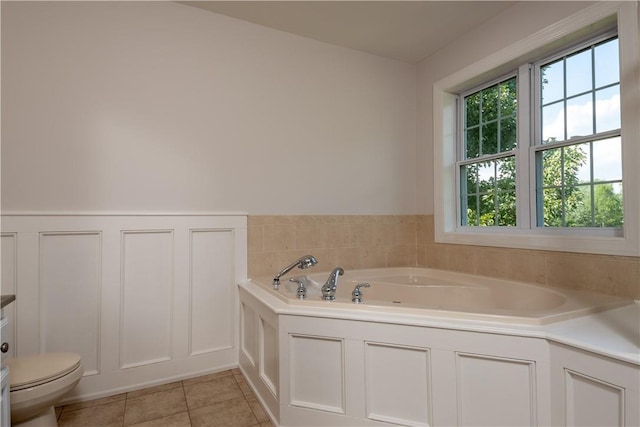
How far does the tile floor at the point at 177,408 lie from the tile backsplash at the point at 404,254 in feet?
2.72

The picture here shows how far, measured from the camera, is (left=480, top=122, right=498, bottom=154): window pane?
8.75 ft

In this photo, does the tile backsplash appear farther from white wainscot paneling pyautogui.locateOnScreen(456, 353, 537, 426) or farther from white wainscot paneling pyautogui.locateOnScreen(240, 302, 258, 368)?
white wainscot paneling pyautogui.locateOnScreen(456, 353, 537, 426)

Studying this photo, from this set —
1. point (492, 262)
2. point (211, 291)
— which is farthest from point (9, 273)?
point (492, 262)

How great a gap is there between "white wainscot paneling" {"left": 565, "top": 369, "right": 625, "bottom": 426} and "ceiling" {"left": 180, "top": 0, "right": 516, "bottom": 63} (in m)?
2.42

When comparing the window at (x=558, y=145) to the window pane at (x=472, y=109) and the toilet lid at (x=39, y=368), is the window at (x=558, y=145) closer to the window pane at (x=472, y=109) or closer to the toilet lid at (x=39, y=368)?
the window pane at (x=472, y=109)

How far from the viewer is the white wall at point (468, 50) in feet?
7.05

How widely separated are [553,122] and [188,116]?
8.42 feet

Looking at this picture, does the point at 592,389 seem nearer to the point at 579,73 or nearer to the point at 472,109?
the point at 579,73

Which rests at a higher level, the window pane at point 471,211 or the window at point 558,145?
the window at point 558,145

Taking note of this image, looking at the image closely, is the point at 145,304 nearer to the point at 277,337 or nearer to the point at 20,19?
the point at 277,337

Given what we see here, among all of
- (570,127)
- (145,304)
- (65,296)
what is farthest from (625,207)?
(65,296)

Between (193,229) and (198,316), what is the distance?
626mm

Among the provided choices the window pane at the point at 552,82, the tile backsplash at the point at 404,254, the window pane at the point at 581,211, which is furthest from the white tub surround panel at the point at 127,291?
the window pane at the point at 552,82

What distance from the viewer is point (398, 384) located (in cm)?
151
